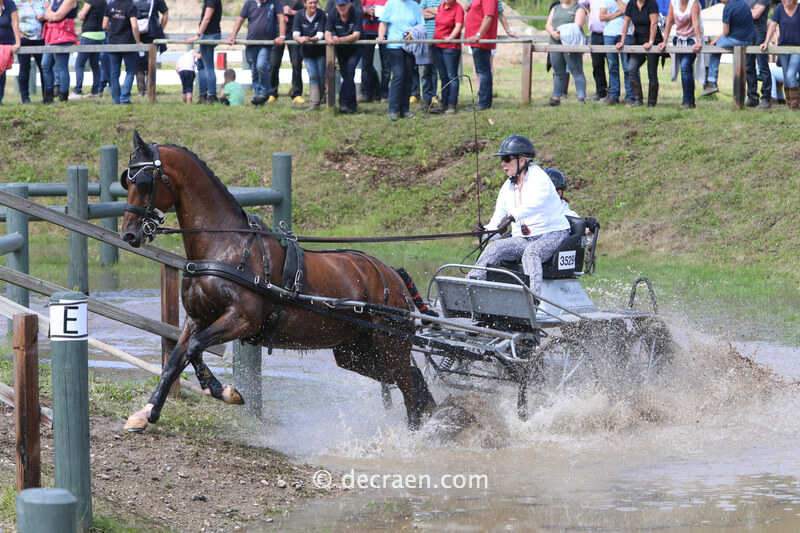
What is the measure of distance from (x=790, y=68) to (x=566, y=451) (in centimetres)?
1159

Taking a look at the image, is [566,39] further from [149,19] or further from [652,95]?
[149,19]

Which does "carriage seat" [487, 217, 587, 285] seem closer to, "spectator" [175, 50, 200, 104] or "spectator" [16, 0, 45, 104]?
"spectator" [175, 50, 200, 104]

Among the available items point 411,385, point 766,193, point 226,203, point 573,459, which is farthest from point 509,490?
point 766,193

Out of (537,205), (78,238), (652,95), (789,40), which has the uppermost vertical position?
(789,40)

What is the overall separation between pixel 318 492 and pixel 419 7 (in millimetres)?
14071

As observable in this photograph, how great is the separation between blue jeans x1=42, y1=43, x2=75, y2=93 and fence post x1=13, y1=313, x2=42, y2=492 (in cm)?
1687

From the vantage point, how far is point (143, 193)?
713 centimetres

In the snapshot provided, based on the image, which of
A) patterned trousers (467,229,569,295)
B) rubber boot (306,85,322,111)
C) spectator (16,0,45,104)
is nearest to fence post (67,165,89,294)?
patterned trousers (467,229,569,295)

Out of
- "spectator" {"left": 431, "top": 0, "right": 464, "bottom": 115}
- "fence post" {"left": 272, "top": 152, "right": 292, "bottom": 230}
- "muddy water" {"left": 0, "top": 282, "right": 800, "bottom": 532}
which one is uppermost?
"spectator" {"left": 431, "top": 0, "right": 464, "bottom": 115}

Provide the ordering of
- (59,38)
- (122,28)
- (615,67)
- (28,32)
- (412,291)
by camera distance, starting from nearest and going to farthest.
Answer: (412,291), (615,67), (122,28), (59,38), (28,32)

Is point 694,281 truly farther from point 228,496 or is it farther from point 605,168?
point 228,496

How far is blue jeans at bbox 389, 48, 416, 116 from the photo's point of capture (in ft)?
62.4

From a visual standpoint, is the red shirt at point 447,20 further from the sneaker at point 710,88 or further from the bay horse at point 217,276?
the bay horse at point 217,276

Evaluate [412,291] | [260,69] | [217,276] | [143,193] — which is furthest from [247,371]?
[260,69]
